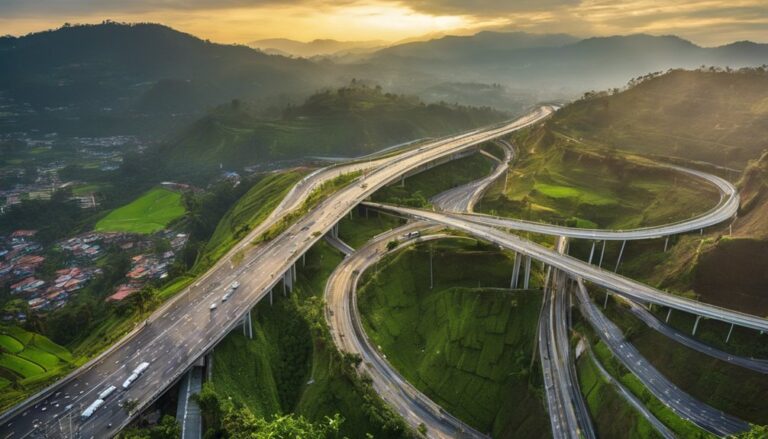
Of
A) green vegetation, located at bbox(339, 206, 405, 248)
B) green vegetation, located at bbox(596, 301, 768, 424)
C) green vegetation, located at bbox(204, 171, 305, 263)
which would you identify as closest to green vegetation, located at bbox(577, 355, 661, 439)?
green vegetation, located at bbox(596, 301, 768, 424)

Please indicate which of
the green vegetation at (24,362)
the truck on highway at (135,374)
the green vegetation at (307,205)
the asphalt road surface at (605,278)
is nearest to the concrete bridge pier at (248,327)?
the truck on highway at (135,374)

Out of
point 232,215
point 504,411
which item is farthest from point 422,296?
point 232,215

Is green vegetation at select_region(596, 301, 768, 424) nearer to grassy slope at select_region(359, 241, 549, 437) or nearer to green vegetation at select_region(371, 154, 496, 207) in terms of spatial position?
grassy slope at select_region(359, 241, 549, 437)

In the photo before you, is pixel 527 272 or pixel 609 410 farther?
pixel 527 272

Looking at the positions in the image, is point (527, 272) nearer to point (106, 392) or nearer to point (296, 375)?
point (296, 375)

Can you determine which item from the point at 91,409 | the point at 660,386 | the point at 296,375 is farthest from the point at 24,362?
the point at 660,386

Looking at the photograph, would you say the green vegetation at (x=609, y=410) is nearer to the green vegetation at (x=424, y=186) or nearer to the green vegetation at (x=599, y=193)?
the green vegetation at (x=599, y=193)
